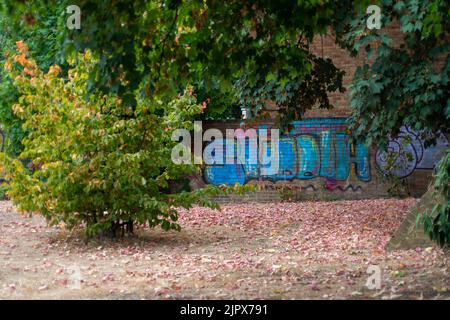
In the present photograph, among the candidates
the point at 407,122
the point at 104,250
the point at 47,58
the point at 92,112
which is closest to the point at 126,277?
the point at 104,250

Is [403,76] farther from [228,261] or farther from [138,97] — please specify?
[138,97]

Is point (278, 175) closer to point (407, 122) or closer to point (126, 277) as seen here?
point (407, 122)

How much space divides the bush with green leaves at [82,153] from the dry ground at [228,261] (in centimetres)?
68

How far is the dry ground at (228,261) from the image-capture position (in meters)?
7.88

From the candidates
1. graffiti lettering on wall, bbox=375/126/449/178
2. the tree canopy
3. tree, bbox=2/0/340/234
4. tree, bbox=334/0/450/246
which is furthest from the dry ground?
graffiti lettering on wall, bbox=375/126/449/178

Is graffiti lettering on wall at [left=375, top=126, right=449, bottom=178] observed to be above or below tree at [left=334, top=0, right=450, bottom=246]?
below

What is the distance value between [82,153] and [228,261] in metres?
2.87

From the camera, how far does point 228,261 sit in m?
10.0

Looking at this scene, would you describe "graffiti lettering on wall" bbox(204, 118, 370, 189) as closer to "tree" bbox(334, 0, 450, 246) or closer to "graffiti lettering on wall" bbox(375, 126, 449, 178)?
"graffiti lettering on wall" bbox(375, 126, 449, 178)

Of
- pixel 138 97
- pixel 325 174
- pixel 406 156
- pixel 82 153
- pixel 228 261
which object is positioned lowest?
pixel 228 261

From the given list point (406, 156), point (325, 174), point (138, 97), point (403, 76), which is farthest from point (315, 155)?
point (138, 97)

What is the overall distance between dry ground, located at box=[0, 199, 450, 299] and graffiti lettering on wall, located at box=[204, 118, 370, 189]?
4.03m

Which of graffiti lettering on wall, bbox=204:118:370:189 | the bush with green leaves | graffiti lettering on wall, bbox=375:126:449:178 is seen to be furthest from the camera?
graffiti lettering on wall, bbox=204:118:370:189

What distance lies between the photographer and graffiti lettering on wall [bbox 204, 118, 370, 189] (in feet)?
62.6
